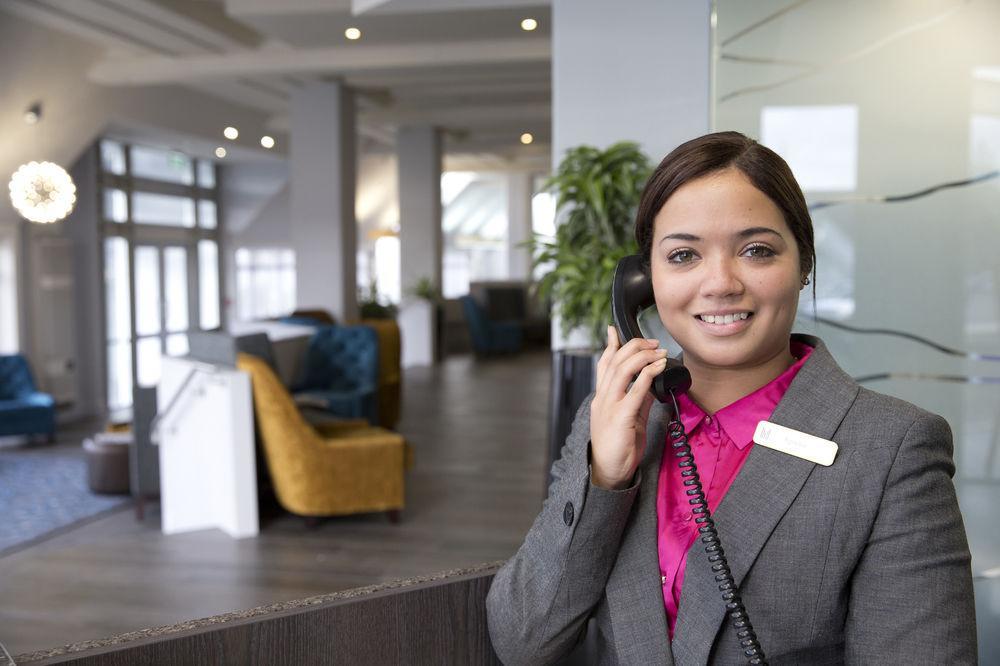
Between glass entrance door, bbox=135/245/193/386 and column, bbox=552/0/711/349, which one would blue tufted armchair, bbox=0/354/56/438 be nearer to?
glass entrance door, bbox=135/245/193/386

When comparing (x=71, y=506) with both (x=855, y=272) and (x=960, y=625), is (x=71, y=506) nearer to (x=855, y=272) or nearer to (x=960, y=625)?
(x=855, y=272)

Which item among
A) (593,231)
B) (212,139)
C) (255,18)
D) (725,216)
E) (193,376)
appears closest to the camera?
(725,216)

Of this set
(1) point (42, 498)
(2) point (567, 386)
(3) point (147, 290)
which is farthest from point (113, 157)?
(2) point (567, 386)

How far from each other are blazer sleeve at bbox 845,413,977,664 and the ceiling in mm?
4949

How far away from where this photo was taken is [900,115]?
276cm

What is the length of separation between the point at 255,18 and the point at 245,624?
6851 millimetres

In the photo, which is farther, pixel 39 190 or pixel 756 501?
Result: pixel 39 190

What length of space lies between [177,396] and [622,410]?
15.8 ft

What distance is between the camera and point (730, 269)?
0.96 metres

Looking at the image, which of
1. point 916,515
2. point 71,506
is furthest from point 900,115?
point 71,506

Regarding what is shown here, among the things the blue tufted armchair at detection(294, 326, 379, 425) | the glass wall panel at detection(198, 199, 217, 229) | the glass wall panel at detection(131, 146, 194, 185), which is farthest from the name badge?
the glass wall panel at detection(198, 199, 217, 229)

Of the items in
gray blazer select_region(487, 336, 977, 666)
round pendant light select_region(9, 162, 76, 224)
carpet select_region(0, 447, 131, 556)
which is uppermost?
round pendant light select_region(9, 162, 76, 224)

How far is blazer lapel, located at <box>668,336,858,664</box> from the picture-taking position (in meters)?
0.93

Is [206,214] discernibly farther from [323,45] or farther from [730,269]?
[730,269]
